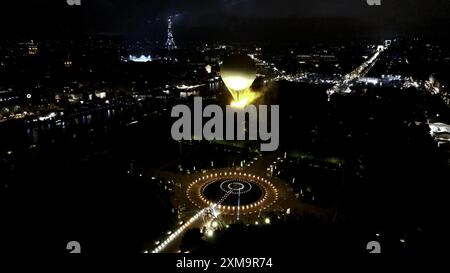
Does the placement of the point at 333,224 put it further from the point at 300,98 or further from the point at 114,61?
the point at 114,61

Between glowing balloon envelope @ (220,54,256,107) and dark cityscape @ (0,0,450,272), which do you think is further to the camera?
glowing balloon envelope @ (220,54,256,107)

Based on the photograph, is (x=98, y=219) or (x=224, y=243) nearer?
(x=224, y=243)

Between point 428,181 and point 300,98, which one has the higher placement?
point 300,98

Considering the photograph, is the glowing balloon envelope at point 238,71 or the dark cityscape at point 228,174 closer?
the dark cityscape at point 228,174

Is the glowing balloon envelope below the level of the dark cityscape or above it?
above

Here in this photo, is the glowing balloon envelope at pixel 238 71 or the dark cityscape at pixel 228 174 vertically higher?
the glowing balloon envelope at pixel 238 71
